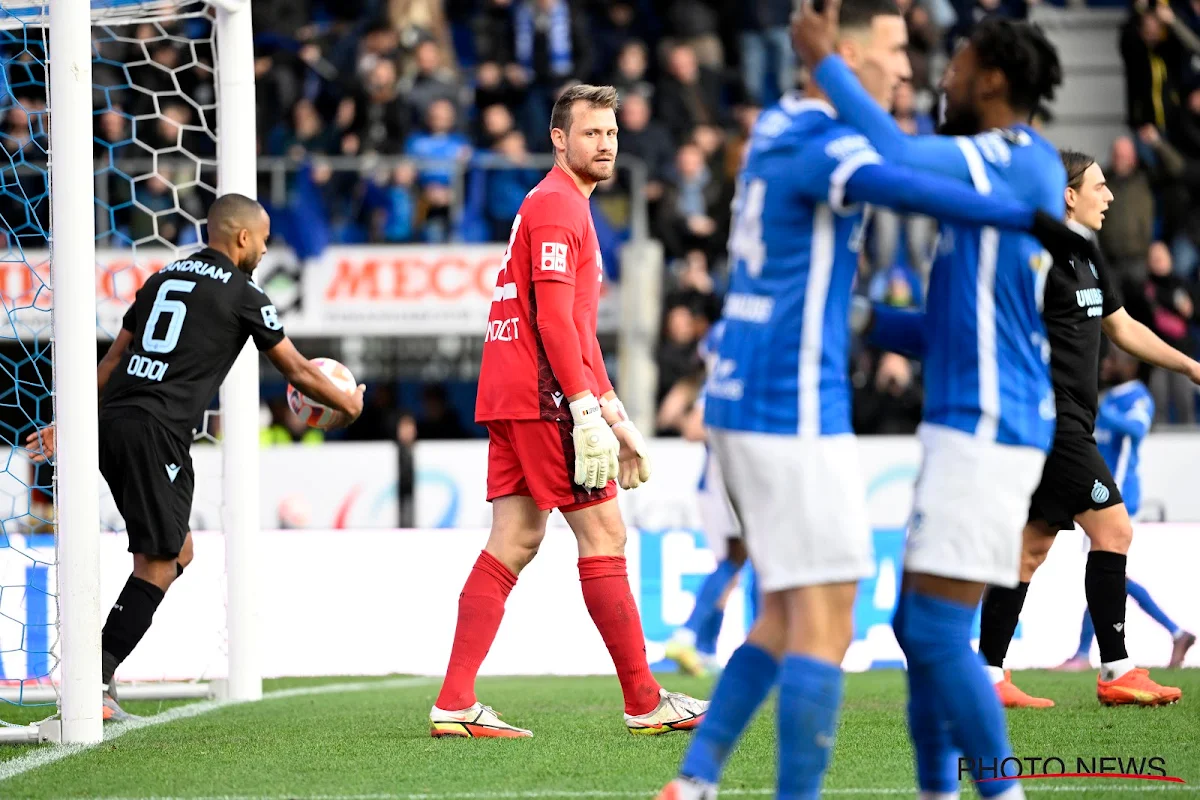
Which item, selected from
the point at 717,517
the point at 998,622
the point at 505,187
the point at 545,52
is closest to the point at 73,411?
the point at 717,517

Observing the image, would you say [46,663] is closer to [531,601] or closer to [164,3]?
[531,601]

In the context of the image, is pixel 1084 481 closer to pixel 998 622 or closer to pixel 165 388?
pixel 998 622

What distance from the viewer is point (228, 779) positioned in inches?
198

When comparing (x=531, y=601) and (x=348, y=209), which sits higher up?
(x=348, y=209)

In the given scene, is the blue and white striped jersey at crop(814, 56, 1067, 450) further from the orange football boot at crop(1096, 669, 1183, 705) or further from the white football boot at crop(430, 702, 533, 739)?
the orange football boot at crop(1096, 669, 1183, 705)

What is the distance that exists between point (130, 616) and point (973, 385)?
4036mm

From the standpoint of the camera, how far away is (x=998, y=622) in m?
6.87

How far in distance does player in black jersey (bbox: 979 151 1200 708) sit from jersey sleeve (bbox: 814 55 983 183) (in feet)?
8.72

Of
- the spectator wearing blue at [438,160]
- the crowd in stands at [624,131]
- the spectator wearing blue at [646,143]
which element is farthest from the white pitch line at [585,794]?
the spectator wearing blue at [646,143]

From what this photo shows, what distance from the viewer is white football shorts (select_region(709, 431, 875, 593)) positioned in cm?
363

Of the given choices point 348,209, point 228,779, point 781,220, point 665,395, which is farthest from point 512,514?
point 348,209

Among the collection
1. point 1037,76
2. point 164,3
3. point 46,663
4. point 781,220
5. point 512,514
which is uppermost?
point 164,3

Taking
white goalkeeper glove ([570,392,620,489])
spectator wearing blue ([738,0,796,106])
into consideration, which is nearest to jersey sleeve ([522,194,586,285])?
white goalkeeper glove ([570,392,620,489])

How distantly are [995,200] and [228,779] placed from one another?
2.98m
